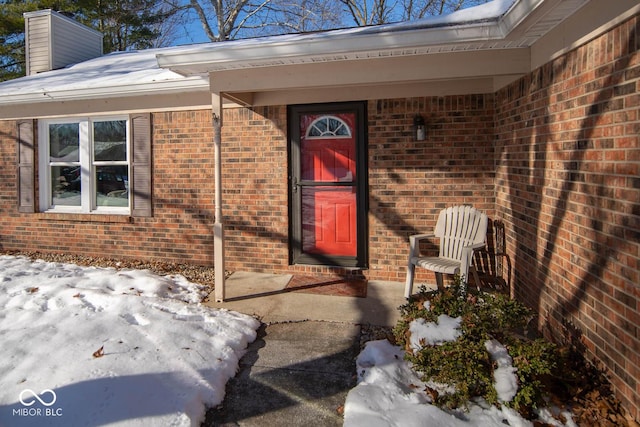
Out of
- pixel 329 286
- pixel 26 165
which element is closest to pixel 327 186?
pixel 329 286

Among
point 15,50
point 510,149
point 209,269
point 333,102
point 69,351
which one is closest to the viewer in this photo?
point 69,351

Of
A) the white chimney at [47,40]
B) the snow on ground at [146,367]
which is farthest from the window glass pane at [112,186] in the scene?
the white chimney at [47,40]

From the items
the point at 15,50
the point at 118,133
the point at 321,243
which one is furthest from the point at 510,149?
the point at 15,50

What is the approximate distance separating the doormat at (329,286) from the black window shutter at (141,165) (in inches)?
98.6

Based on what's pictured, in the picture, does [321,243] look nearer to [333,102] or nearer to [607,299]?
[333,102]

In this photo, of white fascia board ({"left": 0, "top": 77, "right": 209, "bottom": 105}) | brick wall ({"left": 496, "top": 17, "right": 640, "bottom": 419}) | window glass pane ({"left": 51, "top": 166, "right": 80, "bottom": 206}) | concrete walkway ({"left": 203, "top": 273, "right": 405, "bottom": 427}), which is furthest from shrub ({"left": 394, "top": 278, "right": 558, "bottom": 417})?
window glass pane ({"left": 51, "top": 166, "right": 80, "bottom": 206})

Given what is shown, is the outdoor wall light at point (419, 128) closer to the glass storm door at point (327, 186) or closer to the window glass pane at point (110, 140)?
the glass storm door at point (327, 186)

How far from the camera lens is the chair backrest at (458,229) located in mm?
4535

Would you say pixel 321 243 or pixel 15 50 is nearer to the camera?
pixel 321 243

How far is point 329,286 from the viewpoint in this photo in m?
5.16

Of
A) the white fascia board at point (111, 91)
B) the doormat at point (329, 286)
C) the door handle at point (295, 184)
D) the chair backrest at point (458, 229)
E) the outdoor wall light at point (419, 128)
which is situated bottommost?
the doormat at point (329, 286)

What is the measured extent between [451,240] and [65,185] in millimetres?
5941

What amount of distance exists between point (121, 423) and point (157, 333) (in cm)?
112

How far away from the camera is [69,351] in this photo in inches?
122
